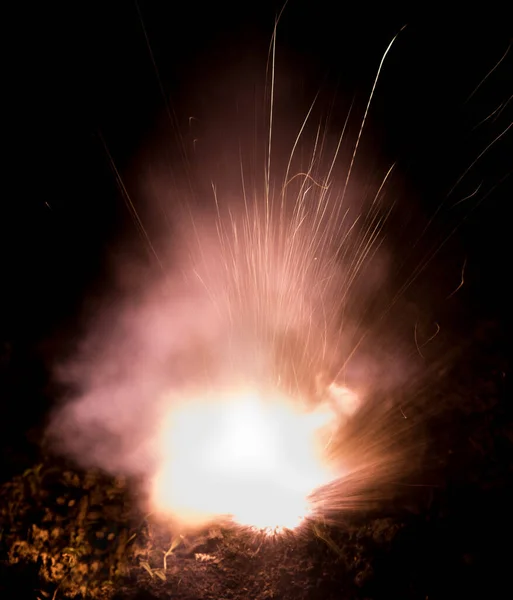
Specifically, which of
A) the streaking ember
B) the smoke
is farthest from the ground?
the smoke

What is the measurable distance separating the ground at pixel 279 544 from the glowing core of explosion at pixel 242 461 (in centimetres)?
21

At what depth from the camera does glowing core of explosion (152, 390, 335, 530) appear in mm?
3877

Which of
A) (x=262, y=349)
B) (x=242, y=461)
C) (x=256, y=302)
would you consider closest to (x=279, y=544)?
(x=242, y=461)

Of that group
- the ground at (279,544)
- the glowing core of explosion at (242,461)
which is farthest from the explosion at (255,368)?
the ground at (279,544)

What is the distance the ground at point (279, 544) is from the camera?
129 inches

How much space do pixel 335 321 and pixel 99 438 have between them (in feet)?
9.67

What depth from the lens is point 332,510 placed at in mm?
3742

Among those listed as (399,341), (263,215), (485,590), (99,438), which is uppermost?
(263,215)

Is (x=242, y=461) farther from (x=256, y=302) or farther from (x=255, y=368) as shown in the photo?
(x=256, y=302)

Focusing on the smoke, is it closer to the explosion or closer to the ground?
the explosion

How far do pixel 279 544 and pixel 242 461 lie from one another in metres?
0.90

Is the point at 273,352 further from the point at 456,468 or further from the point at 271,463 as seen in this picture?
the point at 456,468

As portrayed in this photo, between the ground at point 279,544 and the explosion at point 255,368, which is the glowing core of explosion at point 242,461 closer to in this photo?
the explosion at point 255,368

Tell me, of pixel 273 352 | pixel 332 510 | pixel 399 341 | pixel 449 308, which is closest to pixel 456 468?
pixel 332 510
